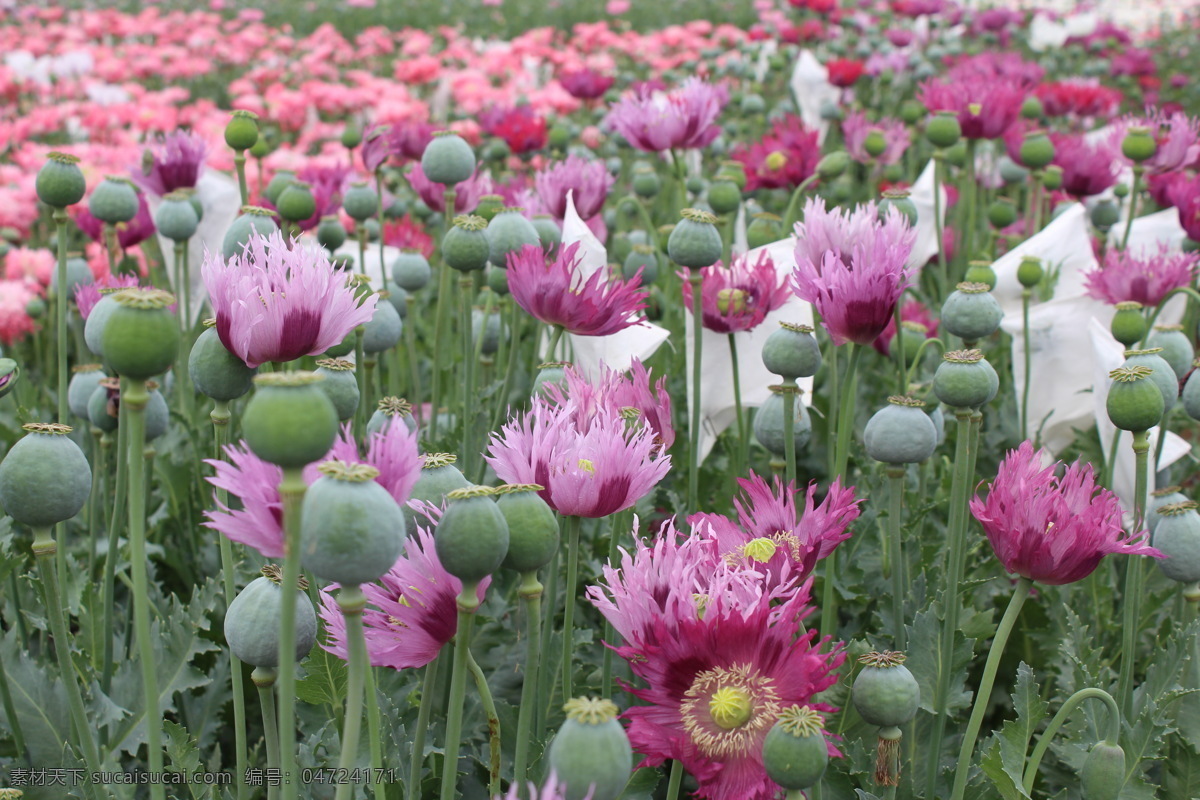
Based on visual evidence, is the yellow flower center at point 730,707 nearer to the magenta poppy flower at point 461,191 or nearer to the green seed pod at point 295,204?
the green seed pod at point 295,204

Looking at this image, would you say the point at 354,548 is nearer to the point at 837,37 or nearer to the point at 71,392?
the point at 71,392

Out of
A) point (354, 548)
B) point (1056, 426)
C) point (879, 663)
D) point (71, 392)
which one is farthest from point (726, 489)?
point (354, 548)

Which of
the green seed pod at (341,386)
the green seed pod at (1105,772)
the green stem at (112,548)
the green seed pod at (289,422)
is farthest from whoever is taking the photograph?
the green stem at (112,548)

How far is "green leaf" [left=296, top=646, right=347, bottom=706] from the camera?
115cm

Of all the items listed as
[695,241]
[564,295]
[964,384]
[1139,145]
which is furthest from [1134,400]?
[1139,145]

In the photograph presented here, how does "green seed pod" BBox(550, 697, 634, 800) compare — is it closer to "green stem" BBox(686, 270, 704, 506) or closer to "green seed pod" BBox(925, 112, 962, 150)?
"green stem" BBox(686, 270, 704, 506)

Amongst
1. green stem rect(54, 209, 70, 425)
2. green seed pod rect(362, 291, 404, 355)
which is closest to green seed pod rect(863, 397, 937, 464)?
green seed pod rect(362, 291, 404, 355)

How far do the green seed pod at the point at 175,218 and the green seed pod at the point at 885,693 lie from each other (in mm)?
1384

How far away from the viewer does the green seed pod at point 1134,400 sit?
1.15 meters

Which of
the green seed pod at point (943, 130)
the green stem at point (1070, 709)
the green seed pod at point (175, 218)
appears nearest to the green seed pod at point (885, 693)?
the green stem at point (1070, 709)

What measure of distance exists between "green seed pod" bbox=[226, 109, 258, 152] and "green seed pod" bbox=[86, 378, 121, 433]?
42cm

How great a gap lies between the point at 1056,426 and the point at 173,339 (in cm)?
170

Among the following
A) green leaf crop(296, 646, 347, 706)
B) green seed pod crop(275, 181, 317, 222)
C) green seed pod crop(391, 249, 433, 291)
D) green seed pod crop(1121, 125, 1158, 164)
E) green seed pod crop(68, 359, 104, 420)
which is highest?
green seed pod crop(275, 181, 317, 222)

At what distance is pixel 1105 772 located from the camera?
38.5 inches
